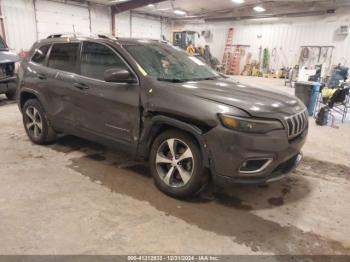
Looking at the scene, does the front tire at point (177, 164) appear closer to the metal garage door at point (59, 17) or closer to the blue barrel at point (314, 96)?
the blue barrel at point (314, 96)

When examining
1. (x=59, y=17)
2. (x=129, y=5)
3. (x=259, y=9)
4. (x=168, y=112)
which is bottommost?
(x=168, y=112)

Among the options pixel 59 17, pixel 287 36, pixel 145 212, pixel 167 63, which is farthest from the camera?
pixel 287 36

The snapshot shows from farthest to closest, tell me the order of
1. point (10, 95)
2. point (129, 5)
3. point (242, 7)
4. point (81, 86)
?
point (242, 7)
point (129, 5)
point (10, 95)
point (81, 86)

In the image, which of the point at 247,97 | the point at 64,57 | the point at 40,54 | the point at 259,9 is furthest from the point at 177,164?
the point at 259,9

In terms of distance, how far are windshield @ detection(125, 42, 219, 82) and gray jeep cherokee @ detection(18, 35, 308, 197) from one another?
0.01 metres

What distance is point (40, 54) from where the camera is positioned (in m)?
4.05

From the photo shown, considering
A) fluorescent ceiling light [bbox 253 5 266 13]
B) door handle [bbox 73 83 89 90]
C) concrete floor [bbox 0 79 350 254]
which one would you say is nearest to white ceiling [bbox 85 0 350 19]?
fluorescent ceiling light [bbox 253 5 266 13]

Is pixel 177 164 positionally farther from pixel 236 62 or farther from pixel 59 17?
pixel 236 62

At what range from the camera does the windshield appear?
9.96ft

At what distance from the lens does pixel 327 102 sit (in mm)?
6566

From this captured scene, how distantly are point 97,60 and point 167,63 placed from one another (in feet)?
2.73

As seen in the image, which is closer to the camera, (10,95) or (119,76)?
(119,76)

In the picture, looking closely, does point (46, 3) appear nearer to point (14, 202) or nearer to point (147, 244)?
point (14, 202)

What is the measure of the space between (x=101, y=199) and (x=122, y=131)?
0.74 m
